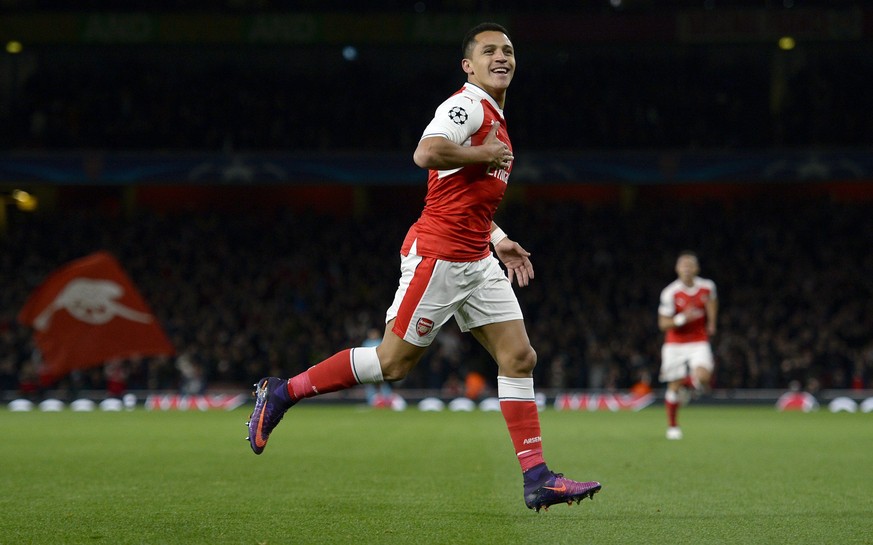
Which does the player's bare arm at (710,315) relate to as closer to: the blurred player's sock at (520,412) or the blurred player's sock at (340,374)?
the blurred player's sock at (520,412)

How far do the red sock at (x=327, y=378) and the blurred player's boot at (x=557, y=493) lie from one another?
114 centimetres

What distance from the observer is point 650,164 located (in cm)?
2694

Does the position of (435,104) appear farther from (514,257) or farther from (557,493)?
(557,493)

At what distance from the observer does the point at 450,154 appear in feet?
18.5

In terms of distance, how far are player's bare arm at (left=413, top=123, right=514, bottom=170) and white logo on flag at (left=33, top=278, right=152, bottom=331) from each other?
1750 cm

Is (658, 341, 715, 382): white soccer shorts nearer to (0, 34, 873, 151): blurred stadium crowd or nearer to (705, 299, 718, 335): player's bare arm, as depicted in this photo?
(705, 299, 718, 335): player's bare arm

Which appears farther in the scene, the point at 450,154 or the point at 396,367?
the point at 396,367

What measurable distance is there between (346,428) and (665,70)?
18518 millimetres

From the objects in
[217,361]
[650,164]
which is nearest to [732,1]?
[650,164]

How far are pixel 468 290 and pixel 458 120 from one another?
926 mm

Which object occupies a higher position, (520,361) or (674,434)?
(520,361)

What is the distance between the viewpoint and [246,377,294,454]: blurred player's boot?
245 inches

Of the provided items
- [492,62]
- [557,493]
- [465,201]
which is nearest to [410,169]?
[492,62]

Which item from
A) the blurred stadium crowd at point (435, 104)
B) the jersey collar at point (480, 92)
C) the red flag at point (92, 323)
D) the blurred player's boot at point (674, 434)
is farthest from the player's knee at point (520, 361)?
the blurred stadium crowd at point (435, 104)
